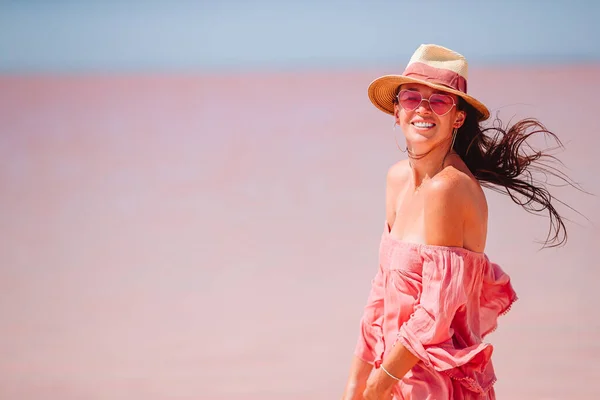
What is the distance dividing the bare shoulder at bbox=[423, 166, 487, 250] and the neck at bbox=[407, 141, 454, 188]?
0.10 metres

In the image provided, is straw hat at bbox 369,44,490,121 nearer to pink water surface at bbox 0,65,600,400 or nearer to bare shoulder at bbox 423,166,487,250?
bare shoulder at bbox 423,166,487,250

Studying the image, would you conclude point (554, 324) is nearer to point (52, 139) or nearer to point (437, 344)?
point (437, 344)

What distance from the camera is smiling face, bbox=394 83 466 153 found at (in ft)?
8.41

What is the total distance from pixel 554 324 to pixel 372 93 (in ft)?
8.41

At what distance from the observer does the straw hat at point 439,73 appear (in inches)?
100

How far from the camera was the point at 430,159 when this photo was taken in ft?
8.52

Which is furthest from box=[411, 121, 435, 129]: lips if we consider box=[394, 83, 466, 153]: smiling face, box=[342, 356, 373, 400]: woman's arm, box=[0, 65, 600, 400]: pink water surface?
box=[0, 65, 600, 400]: pink water surface

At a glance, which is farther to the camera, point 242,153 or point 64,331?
point 242,153

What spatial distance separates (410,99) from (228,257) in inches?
152

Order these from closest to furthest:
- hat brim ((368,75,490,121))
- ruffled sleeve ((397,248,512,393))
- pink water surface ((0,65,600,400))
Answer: ruffled sleeve ((397,248,512,393)), hat brim ((368,75,490,121)), pink water surface ((0,65,600,400))

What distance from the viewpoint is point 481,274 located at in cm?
254

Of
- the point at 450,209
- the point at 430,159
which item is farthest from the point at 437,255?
the point at 430,159

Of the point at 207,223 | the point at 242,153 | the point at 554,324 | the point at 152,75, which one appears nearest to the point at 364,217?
the point at 207,223

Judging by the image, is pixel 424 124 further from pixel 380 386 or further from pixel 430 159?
pixel 380 386
